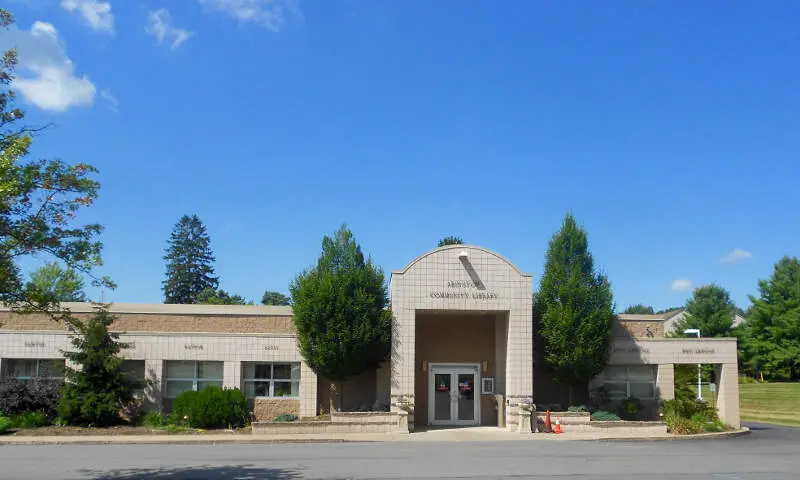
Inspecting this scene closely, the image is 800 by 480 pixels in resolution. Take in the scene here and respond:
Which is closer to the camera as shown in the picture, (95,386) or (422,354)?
(95,386)

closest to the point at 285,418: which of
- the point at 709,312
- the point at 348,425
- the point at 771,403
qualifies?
the point at 348,425

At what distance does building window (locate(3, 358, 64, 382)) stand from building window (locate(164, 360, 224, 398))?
3967 mm

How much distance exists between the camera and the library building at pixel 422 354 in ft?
84.2

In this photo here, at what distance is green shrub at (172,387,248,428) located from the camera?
80.5 ft

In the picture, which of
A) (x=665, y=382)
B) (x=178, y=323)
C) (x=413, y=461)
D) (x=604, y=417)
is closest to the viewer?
(x=413, y=461)

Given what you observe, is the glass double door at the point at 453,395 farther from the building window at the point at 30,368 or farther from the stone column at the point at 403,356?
the building window at the point at 30,368

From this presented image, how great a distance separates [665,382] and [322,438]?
46.6 ft

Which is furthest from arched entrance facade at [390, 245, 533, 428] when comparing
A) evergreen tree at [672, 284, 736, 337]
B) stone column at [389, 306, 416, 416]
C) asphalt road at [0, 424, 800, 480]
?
evergreen tree at [672, 284, 736, 337]

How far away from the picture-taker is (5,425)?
23203 mm

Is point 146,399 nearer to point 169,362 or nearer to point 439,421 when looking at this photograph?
point 169,362

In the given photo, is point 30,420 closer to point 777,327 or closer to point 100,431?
point 100,431

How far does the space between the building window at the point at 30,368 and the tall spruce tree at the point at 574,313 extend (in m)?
18.3

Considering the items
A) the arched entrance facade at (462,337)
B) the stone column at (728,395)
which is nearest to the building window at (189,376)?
the arched entrance facade at (462,337)

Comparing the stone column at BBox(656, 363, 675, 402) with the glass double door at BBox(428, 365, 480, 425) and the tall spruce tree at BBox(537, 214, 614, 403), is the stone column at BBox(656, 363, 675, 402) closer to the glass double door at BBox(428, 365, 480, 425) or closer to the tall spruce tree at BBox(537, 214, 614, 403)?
the tall spruce tree at BBox(537, 214, 614, 403)
